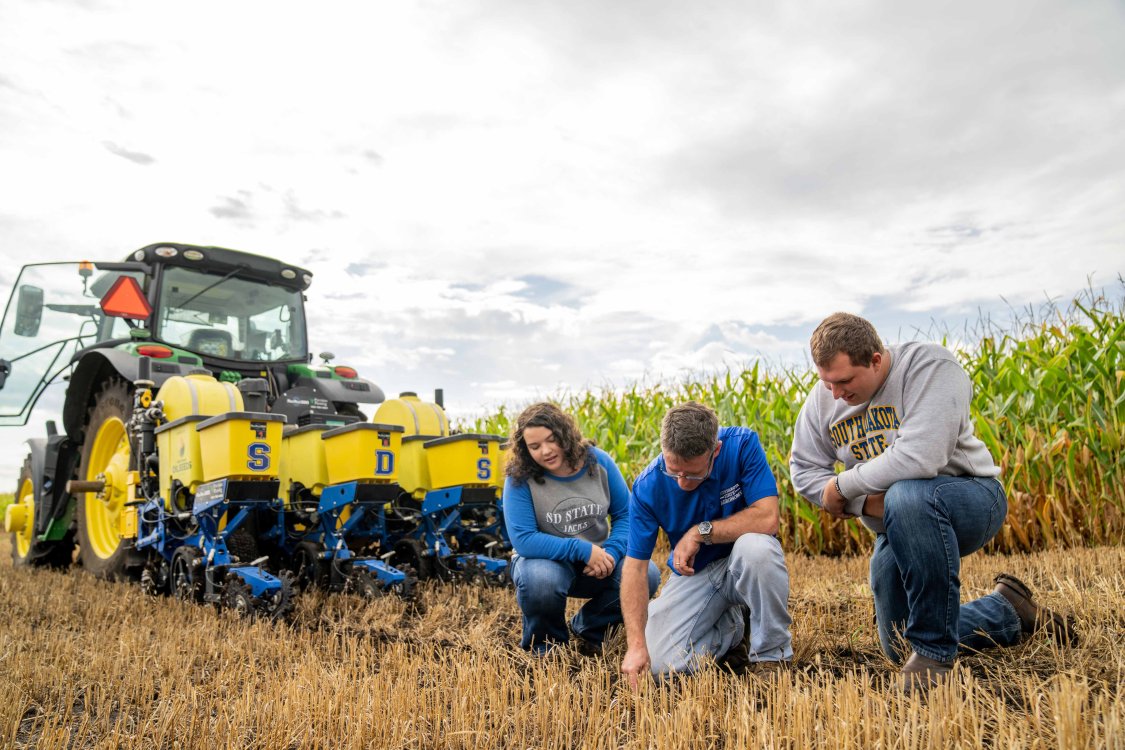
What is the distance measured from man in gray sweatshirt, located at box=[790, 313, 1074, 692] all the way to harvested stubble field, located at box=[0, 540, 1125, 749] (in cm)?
23

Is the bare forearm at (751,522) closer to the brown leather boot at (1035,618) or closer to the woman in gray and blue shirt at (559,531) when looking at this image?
the woman in gray and blue shirt at (559,531)

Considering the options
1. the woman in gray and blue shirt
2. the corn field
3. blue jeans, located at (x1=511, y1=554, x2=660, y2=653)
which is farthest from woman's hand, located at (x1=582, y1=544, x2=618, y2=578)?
the corn field

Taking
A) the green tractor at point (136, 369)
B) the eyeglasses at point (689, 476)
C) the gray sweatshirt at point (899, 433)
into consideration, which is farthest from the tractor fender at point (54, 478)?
the gray sweatshirt at point (899, 433)

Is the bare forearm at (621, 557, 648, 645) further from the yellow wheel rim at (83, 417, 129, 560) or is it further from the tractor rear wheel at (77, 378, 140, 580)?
the yellow wheel rim at (83, 417, 129, 560)

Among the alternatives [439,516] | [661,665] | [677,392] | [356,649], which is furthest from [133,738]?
[677,392]

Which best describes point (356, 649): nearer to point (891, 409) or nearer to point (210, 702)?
point (210, 702)

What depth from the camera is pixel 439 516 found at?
19.8ft

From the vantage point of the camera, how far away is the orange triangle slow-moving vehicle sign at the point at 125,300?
588cm

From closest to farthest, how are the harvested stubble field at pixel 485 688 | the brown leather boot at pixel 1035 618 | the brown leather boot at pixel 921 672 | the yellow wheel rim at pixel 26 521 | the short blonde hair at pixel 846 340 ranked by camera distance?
the harvested stubble field at pixel 485 688, the brown leather boot at pixel 921 672, the short blonde hair at pixel 846 340, the brown leather boot at pixel 1035 618, the yellow wheel rim at pixel 26 521

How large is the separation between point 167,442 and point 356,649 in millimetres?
2401

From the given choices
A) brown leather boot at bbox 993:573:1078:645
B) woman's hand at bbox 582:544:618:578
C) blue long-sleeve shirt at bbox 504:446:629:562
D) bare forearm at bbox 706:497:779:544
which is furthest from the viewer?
blue long-sleeve shirt at bbox 504:446:629:562

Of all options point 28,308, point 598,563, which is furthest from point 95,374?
point 598,563

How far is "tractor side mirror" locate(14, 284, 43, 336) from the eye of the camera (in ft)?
19.9

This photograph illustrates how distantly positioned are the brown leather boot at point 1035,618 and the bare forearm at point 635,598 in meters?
1.52
